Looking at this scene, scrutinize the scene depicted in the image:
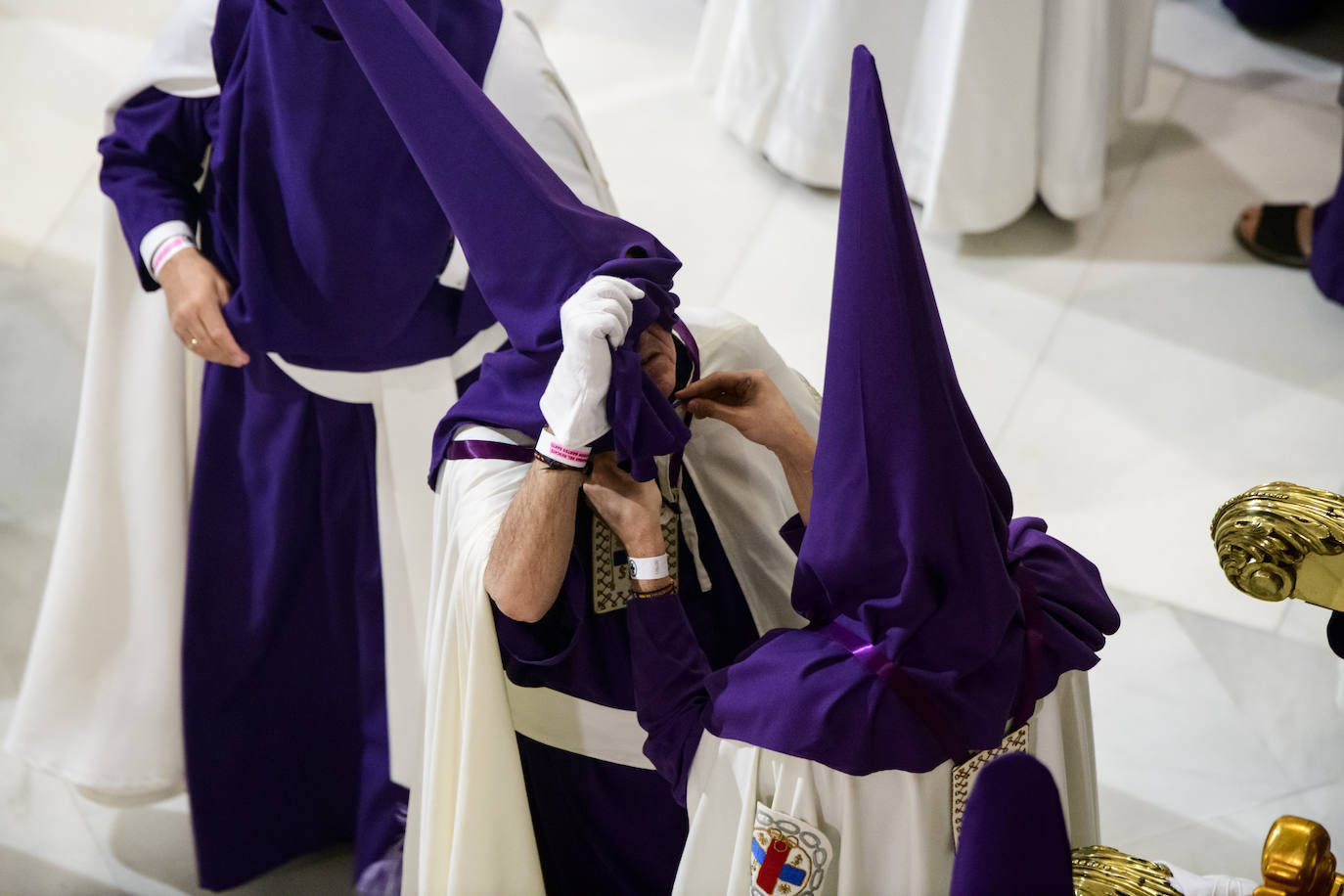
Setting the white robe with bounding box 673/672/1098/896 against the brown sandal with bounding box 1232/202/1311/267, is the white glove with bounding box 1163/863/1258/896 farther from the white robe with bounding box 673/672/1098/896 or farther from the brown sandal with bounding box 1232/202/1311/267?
the brown sandal with bounding box 1232/202/1311/267

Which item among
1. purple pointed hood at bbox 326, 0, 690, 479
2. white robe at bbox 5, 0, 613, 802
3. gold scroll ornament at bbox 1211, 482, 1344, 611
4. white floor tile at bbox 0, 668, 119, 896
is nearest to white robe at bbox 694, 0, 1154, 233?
white robe at bbox 5, 0, 613, 802

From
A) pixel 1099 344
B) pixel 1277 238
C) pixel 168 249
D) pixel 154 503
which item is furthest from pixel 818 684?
pixel 1277 238

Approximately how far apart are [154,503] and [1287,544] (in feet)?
6.48

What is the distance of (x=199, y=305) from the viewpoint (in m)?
2.13

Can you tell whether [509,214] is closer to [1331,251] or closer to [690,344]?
[690,344]

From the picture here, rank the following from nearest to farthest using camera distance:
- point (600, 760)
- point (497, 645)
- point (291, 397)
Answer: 1. point (497, 645)
2. point (600, 760)
3. point (291, 397)

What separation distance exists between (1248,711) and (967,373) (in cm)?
114

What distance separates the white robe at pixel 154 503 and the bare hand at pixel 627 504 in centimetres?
60

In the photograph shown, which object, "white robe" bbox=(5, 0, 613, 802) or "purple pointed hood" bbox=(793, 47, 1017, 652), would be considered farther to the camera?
Result: "white robe" bbox=(5, 0, 613, 802)

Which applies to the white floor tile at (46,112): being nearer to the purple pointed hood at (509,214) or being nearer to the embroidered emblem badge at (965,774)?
the purple pointed hood at (509,214)

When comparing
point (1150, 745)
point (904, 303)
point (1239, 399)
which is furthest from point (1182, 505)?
point (904, 303)

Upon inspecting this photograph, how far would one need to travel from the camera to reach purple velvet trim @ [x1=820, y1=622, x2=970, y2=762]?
4.75ft

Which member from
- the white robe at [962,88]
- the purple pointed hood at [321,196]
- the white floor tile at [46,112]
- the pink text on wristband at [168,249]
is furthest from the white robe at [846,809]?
the white floor tile at [46,112]

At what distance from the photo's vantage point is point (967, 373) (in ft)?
12.1
